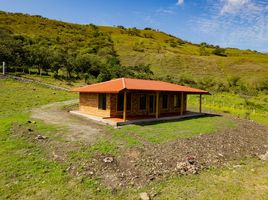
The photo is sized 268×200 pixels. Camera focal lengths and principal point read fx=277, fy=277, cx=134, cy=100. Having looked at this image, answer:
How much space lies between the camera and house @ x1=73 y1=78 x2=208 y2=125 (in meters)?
19.0

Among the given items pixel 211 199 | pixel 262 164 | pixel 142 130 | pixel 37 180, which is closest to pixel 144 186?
pixel 211 199

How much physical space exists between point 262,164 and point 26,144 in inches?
386

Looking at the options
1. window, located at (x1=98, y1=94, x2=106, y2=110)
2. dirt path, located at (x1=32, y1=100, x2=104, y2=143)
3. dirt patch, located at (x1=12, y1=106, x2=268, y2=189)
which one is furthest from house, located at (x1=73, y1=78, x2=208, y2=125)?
dirt patch, located at (x1=12, y1=106, x2=268, y2=189)

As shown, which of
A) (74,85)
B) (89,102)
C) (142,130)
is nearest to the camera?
(142,130)

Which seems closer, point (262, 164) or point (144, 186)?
point (144, 186)

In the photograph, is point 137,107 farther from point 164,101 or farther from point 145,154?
point 145,154

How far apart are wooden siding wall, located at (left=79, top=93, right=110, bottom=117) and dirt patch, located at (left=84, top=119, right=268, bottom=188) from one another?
7362 mm

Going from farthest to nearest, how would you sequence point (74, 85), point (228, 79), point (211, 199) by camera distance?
point (228, 79) → point (74, 85) → point (211, 199)

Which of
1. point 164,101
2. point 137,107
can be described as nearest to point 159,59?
point 164,101

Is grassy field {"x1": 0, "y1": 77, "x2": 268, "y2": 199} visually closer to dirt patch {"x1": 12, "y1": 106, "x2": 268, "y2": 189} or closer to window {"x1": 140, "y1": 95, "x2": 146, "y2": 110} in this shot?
dirt patch {"x1": 12, "y1": 106, "x2": 268, "y2": 189}

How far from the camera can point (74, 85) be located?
116 feet

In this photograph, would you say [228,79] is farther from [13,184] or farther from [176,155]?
[13,184]

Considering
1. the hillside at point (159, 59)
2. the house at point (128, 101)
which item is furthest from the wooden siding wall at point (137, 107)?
Answer: the hillside at point (159, 59)

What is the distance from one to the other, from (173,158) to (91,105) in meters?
11.3
